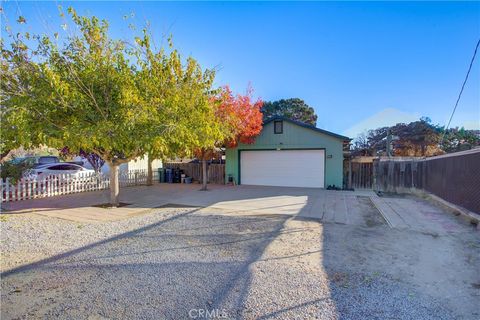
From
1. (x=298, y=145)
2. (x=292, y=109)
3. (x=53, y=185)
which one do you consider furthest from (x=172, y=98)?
(x=292, y=109)

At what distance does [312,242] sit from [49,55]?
7.73 meters

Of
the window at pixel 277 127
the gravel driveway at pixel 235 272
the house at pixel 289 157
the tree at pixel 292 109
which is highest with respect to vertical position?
the tree at pixel 292 109

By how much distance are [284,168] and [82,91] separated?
414 inches

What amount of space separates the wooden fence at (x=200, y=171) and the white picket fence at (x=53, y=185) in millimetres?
3701

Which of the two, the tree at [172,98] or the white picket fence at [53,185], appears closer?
the tree at [172,98]

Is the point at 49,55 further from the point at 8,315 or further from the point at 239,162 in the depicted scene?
the point at 239,162

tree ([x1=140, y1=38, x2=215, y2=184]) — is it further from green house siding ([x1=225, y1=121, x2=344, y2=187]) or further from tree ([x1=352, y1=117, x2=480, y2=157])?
tree ([x1=352, y1=117, x2=480, y2=157])

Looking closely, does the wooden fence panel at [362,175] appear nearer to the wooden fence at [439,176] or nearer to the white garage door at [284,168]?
the wooden fence at [439,176]

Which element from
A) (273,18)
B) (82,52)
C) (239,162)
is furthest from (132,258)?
(239,162)

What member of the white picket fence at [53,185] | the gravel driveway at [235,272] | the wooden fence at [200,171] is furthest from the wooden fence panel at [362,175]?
the white picket fence at [53,185]

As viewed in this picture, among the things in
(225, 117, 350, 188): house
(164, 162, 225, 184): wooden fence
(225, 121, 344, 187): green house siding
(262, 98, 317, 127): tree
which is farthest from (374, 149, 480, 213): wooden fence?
(262, 98, 317, 127): tree

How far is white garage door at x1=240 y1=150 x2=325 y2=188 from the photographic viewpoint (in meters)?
14.0

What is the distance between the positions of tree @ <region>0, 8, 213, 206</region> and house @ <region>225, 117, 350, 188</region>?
8.32 meters

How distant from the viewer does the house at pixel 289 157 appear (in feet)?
44.8
